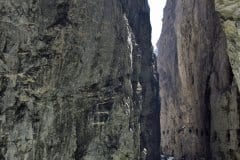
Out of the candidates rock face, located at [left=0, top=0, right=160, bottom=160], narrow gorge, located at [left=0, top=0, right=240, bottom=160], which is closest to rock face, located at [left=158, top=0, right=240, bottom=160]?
narrow gorge, located at [left=0, top=0, right=240, bottom=160]

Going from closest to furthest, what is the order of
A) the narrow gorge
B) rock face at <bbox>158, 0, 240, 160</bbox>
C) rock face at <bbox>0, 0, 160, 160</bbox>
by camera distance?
rock face at <bbox>0, 0, 160, 160</bbox>
the narrow gorge
rock face at <bbox>158, 0, 240, 160</bbox>

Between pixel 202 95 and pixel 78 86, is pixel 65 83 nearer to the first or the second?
pixel 78 86

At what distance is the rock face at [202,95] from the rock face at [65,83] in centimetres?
656

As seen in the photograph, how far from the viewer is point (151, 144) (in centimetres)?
3891

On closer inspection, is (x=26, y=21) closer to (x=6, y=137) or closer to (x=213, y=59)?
(x=6, y=137)

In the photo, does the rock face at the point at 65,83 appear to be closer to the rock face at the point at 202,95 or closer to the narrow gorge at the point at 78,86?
the narrow gorge at the point at 78,86

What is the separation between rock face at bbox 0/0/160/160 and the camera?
27.0 m

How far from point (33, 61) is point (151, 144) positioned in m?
15.5

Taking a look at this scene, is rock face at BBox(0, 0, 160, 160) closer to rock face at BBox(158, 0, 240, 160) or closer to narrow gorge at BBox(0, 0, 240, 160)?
narrow gorge at BBox(0, 0, 240, 160)

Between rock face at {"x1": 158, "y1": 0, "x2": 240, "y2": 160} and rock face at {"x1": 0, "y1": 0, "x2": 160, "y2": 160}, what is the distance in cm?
656

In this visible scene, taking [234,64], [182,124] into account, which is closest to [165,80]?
[182,124]

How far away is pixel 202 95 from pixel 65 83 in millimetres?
13919

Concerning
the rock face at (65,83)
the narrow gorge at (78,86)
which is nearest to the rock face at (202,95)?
the narrow gorge at (78,86)

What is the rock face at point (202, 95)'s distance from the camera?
31125 millimetres
